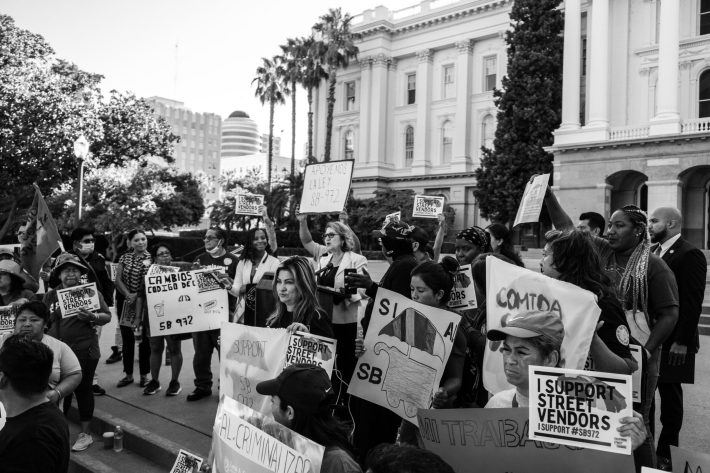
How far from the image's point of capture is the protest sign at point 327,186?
23.7ft

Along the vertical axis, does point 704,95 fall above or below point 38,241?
above

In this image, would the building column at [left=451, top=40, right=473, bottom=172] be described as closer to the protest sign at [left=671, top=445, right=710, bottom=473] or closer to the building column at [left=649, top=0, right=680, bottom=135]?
the building column at [left=649, top=0, right=680, bottom=135]

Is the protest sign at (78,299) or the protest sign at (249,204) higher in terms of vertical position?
the protest sign at (249,204)

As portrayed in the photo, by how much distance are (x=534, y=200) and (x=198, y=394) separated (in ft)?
13.9

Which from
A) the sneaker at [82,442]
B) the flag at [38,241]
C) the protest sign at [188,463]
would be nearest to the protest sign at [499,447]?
the protest sign at [188,463]

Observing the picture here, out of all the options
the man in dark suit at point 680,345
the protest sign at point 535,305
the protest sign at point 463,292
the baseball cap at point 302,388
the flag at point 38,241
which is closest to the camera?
the baseball cap at point 302,388

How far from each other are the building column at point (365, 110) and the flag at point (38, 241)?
133 ft

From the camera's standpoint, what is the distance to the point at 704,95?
28844 millimetres

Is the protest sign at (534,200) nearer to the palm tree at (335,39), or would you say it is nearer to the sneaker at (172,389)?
the sneaker at (172,389)

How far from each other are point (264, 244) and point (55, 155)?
25.5 metres

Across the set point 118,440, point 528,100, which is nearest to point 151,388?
point 118,440

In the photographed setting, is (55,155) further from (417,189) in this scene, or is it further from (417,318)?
(417,318)

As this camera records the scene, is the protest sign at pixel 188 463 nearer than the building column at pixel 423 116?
Yes

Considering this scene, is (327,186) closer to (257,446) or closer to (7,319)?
(7,319)
